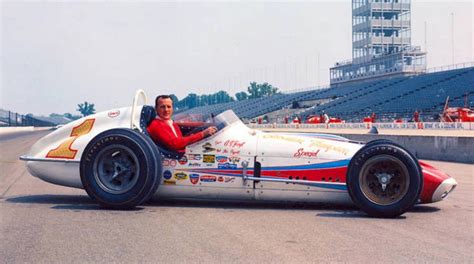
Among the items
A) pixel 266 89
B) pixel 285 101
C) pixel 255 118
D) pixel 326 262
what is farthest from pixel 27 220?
pixel 266 89

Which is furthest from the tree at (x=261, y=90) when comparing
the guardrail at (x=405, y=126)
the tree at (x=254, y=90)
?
the guardrail at (x=405, y=126)

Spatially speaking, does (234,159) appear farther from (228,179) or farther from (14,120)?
(14,120)

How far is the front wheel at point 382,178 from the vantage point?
736cm

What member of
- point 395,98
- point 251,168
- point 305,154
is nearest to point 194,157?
point 251,168

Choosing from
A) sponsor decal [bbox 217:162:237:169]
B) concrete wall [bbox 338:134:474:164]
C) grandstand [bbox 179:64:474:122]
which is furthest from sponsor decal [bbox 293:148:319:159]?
grandstand [bbox 179:64:474:122]

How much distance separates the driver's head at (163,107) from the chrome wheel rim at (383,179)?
256 cm

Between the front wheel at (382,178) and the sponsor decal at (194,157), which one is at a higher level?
the sponsor decal at (194,157)

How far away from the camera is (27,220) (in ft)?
23.1

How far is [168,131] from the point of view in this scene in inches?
328

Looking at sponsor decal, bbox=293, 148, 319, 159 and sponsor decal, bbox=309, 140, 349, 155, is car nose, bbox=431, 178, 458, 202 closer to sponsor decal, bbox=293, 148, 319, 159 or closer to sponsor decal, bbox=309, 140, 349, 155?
sponsor decal, bbox=309, 140, 349, 155

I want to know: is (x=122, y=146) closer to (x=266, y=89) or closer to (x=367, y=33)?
(x=367, y=33)

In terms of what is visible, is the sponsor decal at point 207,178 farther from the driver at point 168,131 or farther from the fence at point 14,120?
the fence at point 14,120

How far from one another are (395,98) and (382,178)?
49.0 m

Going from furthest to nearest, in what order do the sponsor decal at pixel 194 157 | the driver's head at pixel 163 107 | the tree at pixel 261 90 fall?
the tree at pixel 261 90
the driver's head at pixel 163 107
the sponsor decal at pixel 194 157
